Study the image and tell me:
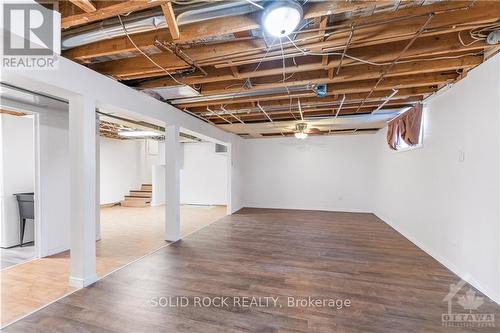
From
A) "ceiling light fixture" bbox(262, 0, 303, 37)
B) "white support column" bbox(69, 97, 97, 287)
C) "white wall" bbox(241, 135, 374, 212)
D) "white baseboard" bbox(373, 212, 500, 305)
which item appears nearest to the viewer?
"ceiling light fixture" bbox(262, 0, 303, 37)

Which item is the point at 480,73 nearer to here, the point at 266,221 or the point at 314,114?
the point at 314,114

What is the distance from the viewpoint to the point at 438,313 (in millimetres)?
2195

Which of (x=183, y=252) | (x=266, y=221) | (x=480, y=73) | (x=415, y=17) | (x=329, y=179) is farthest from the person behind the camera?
(x=329, y=179)

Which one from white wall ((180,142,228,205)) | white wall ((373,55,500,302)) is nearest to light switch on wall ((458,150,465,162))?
white wall ((373,55,500,302))

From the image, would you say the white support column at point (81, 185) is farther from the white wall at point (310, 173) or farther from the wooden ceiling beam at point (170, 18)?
the white wall at point (310, 173)

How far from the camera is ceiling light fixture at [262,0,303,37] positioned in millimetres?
1619

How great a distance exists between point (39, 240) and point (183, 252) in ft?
6.65

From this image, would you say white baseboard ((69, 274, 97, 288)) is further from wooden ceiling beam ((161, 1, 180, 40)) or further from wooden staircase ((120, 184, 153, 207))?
wooden staircase ((120, 184, 153, 207))

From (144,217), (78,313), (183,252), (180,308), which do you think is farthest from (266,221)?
(78,313)

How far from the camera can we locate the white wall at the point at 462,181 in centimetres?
241

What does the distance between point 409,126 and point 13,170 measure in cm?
679

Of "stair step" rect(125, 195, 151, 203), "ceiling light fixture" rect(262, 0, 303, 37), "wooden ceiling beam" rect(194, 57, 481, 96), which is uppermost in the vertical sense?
"wooden ceiling beam" rect(194, 57, 481, 96)

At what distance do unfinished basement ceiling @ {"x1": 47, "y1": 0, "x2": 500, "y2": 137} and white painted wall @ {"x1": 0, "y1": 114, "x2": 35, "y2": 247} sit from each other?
8.93 ft

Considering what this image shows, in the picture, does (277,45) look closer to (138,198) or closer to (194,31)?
(194,31)
